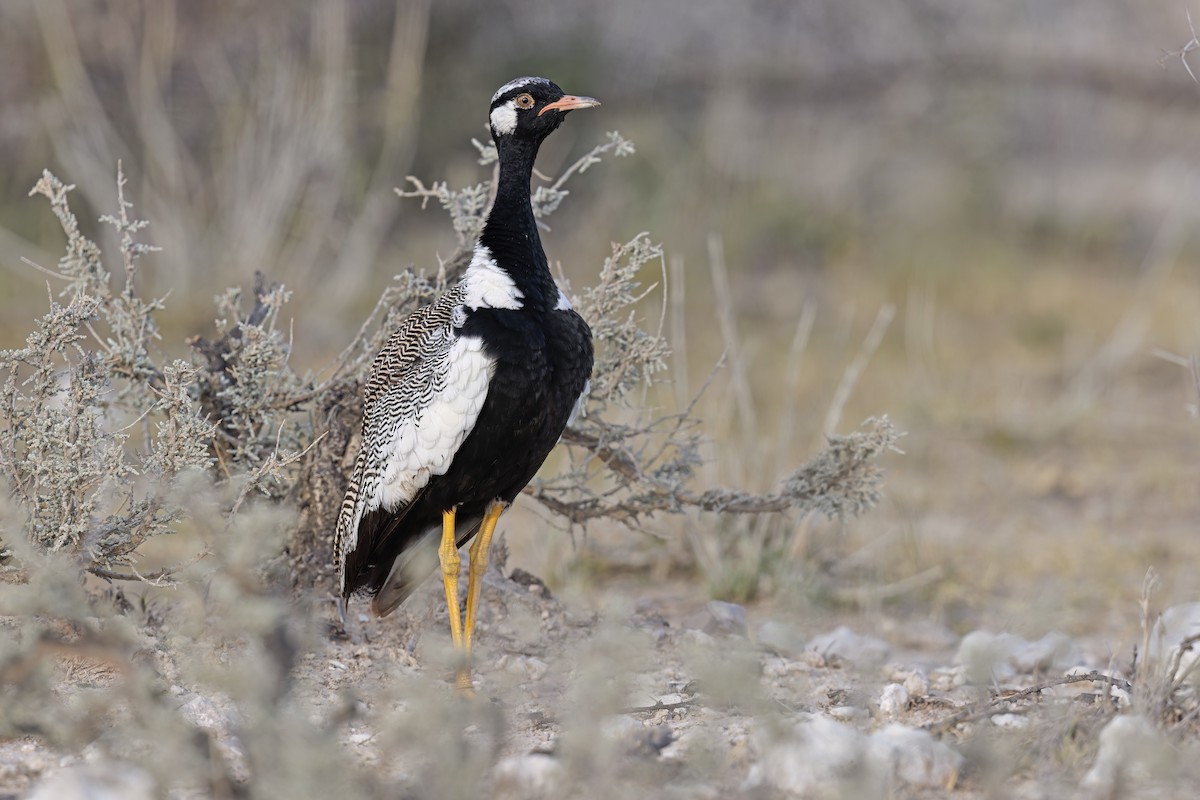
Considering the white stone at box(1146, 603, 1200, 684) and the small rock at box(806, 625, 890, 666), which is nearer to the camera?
the white stone at box(1146, 603, 1200, 684)

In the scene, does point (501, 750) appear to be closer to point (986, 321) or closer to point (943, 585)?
point (943, 585)

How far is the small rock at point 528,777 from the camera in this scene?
2625 mm

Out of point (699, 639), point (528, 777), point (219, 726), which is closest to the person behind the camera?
point (528, 777)

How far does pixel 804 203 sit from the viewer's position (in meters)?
10.4

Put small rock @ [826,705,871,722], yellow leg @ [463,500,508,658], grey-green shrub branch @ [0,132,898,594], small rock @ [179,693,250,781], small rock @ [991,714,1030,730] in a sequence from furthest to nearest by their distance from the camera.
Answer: yellow leg @ [463,500,508,658]
grey-green shrub branch @ [0,132,898,594]
small rock @ [826,705,871,722]
small rock @ [991,714,1030,730]
small rock @ [179,693,250,781]

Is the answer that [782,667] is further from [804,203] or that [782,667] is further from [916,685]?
[804,203]

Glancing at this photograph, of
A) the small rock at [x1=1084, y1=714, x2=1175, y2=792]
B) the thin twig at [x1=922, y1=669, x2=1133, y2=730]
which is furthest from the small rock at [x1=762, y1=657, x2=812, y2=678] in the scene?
the small rock at [x1=1084, y1=714, x2=1175, y2=792]

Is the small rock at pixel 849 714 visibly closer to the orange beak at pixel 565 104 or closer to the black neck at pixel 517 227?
the black neck at pixel 517 227

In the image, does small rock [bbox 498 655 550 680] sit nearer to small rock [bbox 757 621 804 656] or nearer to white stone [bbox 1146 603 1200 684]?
small rock [bbox 757 621 804 656]

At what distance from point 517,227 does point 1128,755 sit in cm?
219

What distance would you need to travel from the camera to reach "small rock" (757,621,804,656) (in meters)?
4.27

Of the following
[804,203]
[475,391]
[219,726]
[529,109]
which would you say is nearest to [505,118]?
[529,109]

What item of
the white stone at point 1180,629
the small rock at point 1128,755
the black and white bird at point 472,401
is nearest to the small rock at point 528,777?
the black and white bird at point 472,401

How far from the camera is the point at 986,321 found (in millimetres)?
9492
